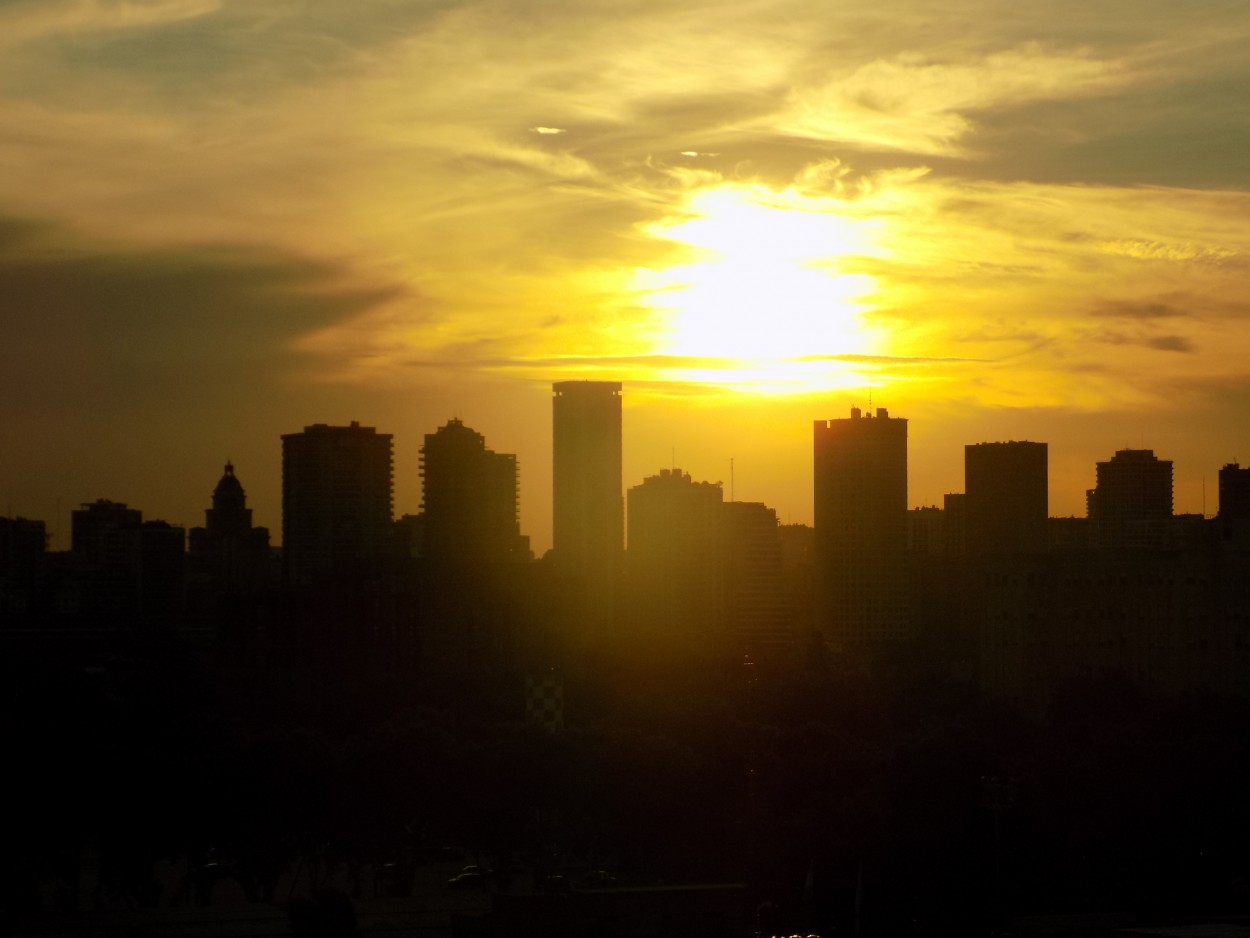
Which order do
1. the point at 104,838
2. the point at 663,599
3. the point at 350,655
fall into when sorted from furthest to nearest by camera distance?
1. the point at 663,599
2. the point at 350,655
3. the point at 104,838

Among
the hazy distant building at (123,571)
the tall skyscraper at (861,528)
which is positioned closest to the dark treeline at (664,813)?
the hazy distant building at (123,571)

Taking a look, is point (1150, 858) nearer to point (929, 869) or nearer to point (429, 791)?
point (929, 869)

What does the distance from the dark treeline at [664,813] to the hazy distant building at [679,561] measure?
109m

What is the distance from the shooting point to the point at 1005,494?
184250 mm

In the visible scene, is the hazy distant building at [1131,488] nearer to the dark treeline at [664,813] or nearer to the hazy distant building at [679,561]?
the hazy distant building at [679,561]

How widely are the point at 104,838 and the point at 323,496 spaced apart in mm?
146997

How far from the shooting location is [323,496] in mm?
186250

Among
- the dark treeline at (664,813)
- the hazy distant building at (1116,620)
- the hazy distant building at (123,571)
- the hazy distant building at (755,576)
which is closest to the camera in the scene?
the dark treeline at (664,813)

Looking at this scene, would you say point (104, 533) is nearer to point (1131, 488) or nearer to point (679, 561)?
point (679, 561)

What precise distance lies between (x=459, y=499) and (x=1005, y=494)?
5054 cm

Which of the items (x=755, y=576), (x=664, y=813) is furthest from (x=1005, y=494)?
(x=664, y=813)

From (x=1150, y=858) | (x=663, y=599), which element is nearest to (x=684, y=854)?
(x=1150, y=858)

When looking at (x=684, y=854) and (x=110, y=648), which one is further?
(x=110, y=648)

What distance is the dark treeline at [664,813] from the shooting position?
1496 inches
